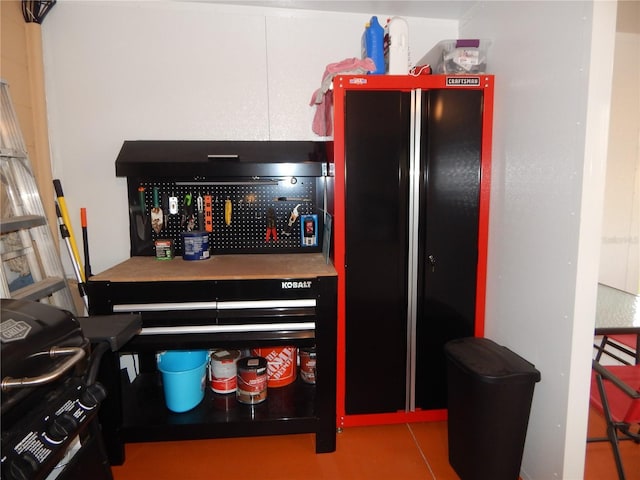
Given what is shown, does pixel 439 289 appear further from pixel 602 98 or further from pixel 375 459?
pixel 602 98

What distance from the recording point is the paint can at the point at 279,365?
7.38 feet

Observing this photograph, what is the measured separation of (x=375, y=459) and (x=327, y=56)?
2.34 m

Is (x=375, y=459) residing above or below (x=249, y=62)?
below

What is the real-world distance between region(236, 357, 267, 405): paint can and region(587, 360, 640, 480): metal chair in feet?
5.04

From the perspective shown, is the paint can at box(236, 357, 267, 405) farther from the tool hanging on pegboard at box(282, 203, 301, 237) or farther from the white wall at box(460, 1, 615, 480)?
the white wall at box(460, 1, 615, 480)

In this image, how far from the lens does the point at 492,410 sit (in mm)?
1571

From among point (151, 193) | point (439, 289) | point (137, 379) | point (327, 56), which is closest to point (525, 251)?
point (439, 289)

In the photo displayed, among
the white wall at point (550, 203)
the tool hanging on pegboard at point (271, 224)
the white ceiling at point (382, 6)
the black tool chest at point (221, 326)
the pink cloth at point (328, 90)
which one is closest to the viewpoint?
the white wall at point (550, 203)

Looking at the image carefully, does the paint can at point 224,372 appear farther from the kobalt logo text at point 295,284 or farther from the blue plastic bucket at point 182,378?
the kobalt logo text at point 295,284

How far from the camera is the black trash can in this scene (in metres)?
1.56

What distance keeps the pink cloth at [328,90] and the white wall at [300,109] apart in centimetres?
14

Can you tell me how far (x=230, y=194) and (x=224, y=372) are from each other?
106 centimetres

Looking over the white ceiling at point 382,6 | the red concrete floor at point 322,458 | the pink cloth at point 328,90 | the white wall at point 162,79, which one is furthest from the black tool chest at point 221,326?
the white ceiling at point 382,6

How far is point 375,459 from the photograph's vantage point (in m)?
1.90
